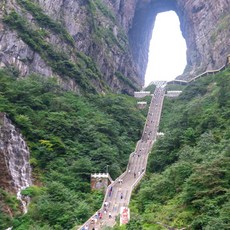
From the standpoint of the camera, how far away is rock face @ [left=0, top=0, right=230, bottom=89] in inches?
2534

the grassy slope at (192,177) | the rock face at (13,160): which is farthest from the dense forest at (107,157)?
the rock face at (13,160)

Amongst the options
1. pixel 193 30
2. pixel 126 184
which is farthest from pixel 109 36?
pixel 126 184

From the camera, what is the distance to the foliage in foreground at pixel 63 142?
33.3m

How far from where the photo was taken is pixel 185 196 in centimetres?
2712

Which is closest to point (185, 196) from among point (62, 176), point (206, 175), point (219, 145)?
point (206, 175)

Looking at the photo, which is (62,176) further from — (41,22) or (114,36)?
(114,36)

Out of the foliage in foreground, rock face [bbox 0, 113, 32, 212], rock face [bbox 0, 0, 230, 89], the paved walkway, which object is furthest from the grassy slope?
rock face [bbox 0, 0, 230, 89]

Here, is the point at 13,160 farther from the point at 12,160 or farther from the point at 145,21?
the point at 145,21

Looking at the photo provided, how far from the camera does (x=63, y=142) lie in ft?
148

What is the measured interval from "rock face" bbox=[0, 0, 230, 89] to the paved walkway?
46.5ft

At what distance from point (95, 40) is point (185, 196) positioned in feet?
191

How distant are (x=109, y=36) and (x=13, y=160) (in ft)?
178

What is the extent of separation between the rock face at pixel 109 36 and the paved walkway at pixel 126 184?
14.2 meters

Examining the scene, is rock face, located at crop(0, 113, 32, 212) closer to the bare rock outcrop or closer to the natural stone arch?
the bare rock outcrop
